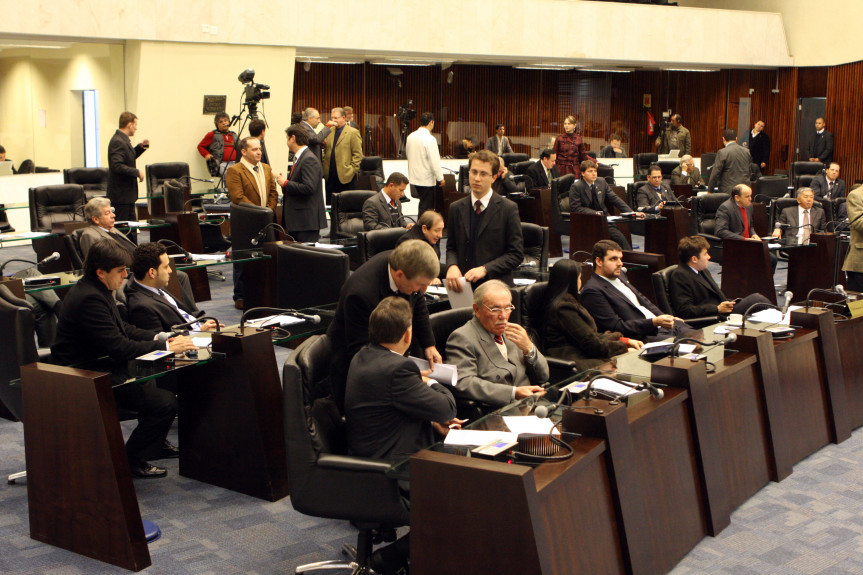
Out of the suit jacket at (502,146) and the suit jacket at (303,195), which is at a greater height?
the suit jacket at (502,146)

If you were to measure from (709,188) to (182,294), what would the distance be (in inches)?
357

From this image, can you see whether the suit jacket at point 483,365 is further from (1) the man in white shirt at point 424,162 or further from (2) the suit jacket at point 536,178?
(2) the suit jacket at point 536,178

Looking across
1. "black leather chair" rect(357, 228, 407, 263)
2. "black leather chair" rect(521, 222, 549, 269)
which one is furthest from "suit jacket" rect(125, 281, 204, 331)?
"black leather chair" rect(521, 222, 549, 269)

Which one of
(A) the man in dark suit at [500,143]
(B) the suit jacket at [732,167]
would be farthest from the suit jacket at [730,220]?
(A) the man in dark suit at [500,143]

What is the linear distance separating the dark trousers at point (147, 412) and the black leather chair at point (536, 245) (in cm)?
312

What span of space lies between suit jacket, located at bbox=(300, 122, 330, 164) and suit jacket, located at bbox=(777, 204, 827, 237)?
4.69 m

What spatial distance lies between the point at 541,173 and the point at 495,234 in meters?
6.55

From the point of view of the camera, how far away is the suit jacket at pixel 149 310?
4.60 metres

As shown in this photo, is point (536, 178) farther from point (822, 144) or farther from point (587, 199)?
point (822, 144)

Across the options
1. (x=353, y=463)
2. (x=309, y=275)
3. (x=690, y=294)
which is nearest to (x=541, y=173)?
(x=690, y=294)

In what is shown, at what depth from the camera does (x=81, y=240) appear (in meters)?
6.30

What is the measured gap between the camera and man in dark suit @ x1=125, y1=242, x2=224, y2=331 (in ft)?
15.1

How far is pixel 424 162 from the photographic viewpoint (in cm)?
1068

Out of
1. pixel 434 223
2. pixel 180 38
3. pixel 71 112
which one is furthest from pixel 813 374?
pixel 71 112
